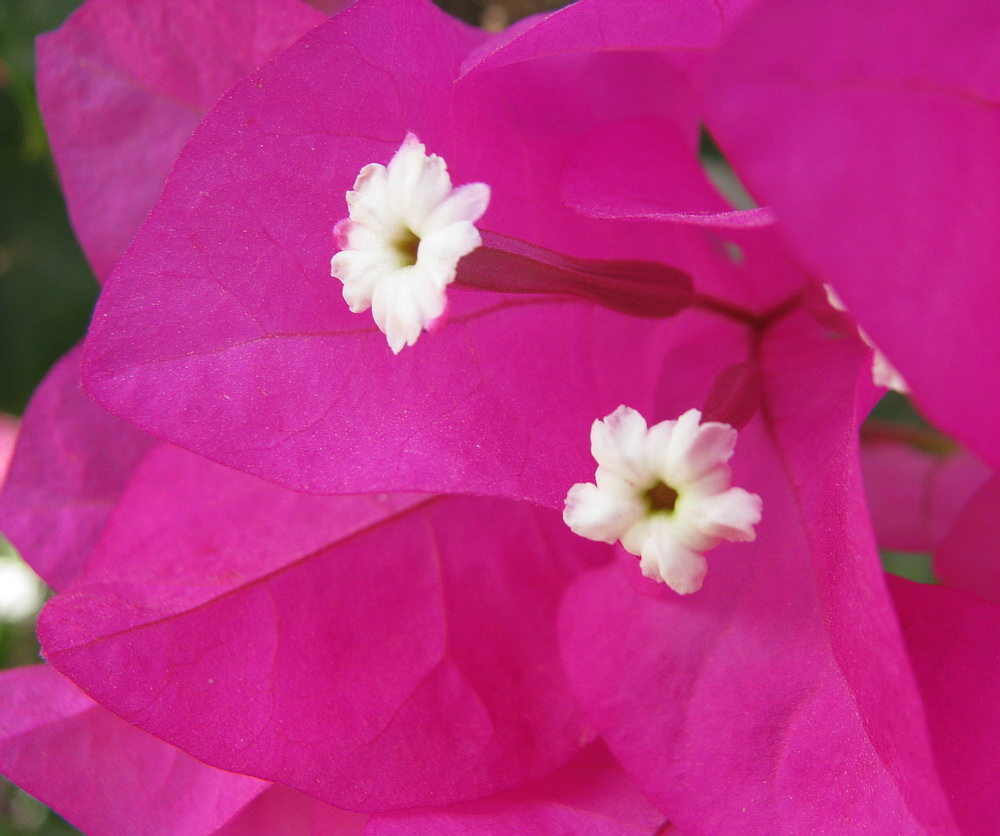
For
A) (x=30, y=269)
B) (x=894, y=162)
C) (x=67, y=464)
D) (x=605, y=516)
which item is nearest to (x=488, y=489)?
(x=605, y=516)

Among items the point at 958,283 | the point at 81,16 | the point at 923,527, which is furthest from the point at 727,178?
the point at 958,283

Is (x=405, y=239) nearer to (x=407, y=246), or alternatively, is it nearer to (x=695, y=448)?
(x=407, y=246)

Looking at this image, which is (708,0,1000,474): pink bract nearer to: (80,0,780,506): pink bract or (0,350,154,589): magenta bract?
(80,0,780,506): pink bract

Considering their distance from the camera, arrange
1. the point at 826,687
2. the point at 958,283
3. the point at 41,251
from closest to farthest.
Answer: the point at 958,283 < the point at 826,687 < the point at 41,251

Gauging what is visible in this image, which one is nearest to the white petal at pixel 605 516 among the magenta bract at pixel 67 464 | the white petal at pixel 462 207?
the white petal at pixel 462 207

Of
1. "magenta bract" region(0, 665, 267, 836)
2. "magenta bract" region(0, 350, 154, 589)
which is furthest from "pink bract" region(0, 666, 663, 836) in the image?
"magenta bract" region(0, 350, 154, 589)

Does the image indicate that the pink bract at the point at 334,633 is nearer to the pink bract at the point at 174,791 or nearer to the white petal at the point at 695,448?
the pink bract at the point at 174,791

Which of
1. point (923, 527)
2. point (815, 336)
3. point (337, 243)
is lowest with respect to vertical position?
point (923, 527)

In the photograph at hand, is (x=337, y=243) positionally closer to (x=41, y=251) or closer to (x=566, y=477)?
(x=566, y=477)
